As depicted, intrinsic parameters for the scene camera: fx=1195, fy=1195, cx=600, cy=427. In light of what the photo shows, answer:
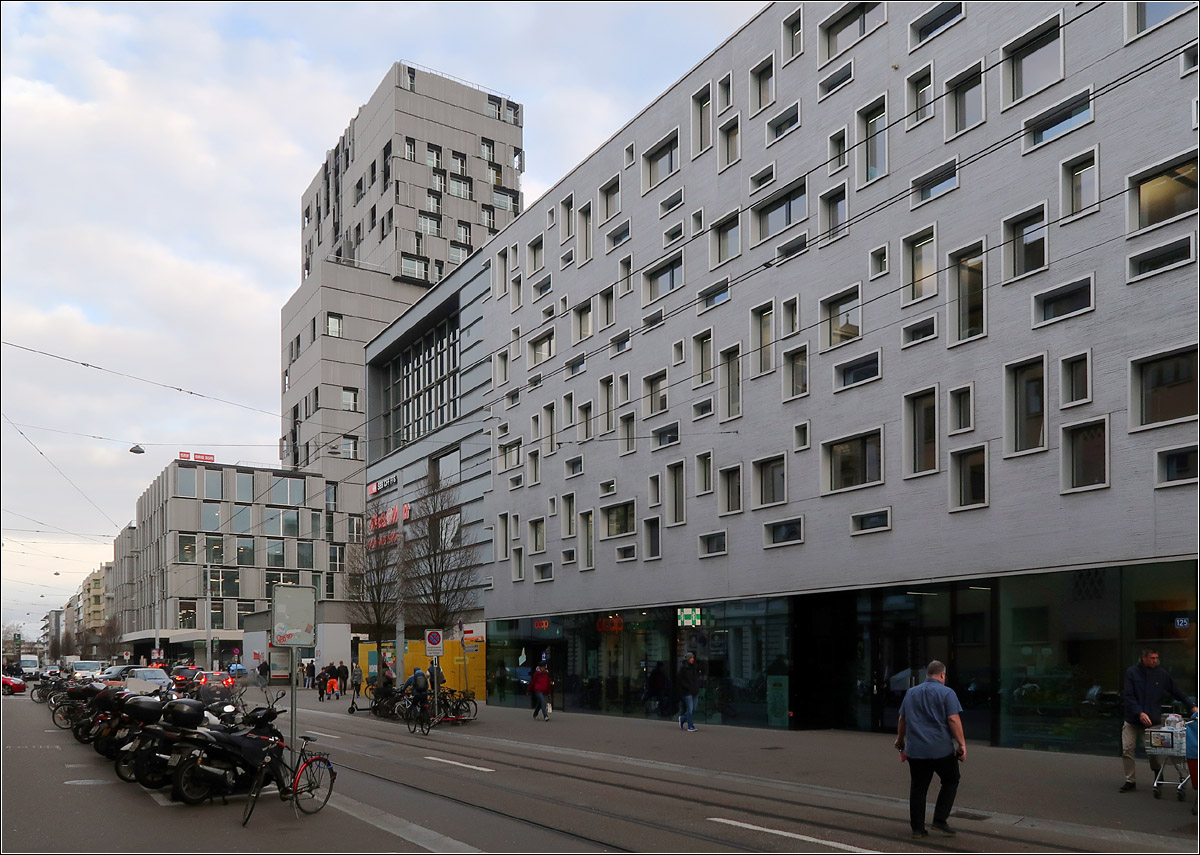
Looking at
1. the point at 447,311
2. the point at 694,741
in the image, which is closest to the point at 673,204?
the point at 694,741

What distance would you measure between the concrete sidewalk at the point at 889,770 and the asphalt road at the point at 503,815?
310 millimetres

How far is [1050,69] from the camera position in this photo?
23.0 meters

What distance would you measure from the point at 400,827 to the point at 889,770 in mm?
8992

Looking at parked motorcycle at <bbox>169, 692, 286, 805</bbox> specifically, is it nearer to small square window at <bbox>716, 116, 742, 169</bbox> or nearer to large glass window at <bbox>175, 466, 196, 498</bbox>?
small square window at <bbox>716, 116, 742, 169</bbox>

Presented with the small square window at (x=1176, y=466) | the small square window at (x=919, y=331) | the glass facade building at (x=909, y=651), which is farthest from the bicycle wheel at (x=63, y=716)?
the small square window at (x=1176, y=466)

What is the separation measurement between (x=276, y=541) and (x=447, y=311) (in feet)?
171

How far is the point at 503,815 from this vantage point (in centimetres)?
1339

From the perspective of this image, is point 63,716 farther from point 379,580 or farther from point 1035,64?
point 1035,64

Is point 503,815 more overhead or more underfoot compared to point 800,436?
more underfoot

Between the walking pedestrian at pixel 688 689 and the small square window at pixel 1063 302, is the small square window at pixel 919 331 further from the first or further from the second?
the walking pedestrian at pixel 688 689

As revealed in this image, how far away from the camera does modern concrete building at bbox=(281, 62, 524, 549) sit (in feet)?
288

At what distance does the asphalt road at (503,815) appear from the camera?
11.4m

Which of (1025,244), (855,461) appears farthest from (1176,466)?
(855,461)

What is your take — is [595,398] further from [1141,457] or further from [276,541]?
[276,541]
